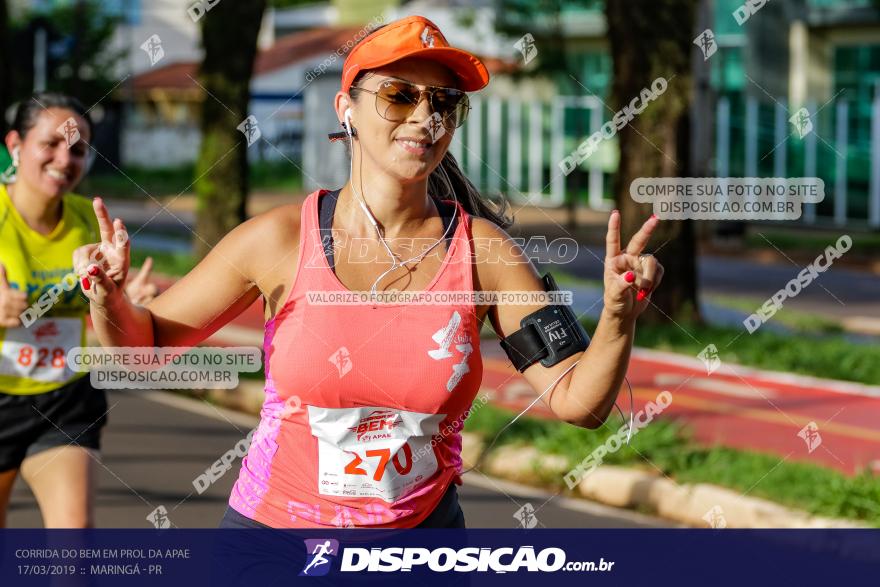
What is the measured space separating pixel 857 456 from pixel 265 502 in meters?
5.58

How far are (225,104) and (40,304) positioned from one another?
10820 mm

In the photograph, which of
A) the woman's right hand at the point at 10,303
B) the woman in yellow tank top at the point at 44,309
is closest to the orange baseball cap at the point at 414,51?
the woman's right hand at the point at 10,303

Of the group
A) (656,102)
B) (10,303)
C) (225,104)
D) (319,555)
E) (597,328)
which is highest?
(225,104)

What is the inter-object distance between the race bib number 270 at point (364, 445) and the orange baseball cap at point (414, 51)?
73cm

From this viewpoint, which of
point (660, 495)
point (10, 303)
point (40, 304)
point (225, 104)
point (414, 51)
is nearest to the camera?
point (414, 51)

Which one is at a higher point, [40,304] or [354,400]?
[40,304]

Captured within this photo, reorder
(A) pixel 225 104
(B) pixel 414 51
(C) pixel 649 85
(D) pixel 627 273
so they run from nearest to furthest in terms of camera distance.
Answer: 1. (D) pixel 627 273
2. (B) pixel 414 51
3. (C) pixel 649 85
4. (A) pixel 225 104

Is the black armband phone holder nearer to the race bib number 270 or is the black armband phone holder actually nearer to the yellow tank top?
the race bib number 270

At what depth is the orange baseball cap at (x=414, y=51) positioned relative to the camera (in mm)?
3010

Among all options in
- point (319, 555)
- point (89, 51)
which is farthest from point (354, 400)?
point (89, 51)

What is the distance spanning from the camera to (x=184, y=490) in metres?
7.76

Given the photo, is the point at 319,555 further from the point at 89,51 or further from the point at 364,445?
the point at 89,51

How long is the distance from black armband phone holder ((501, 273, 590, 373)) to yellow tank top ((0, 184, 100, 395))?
6.69 feet

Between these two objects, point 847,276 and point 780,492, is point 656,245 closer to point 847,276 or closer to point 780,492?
point 780,492
